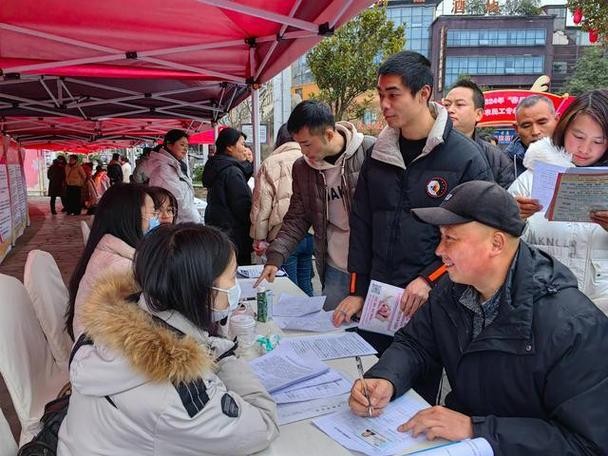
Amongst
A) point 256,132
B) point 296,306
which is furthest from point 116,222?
point 256,132

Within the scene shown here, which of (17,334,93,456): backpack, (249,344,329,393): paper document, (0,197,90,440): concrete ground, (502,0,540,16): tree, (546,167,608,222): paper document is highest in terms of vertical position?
(502,0,540,16): tree

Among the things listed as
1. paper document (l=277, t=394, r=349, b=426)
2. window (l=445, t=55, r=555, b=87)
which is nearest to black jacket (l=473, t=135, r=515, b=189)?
paper document (l=277, t=394, r=349, b=426)

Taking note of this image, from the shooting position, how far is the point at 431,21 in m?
45.1

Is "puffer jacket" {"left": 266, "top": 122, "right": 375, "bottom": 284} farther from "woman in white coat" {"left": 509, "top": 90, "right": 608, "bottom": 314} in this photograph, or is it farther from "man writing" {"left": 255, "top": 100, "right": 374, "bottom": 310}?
"woman in white coat" {"left": 509, "top": 90, "right": 608, "bottom": 314}

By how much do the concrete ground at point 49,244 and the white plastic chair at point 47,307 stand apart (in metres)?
0.97

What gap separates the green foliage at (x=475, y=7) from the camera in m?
46.2

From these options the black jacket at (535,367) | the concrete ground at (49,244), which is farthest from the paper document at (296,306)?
the concrete ground at (49,244)

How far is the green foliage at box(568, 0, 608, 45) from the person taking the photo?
7781 millimetres

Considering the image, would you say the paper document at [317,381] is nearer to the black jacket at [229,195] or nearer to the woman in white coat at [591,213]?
the woman in white coat at [591,213]

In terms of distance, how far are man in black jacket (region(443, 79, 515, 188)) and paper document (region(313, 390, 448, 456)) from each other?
1.78 metres

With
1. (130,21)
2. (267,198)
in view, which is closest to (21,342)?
(267,198)

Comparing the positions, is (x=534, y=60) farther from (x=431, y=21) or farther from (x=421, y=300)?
(x=421, y=300)

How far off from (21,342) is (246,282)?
106 cm

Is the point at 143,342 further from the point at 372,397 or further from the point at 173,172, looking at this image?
the point at 173,172
